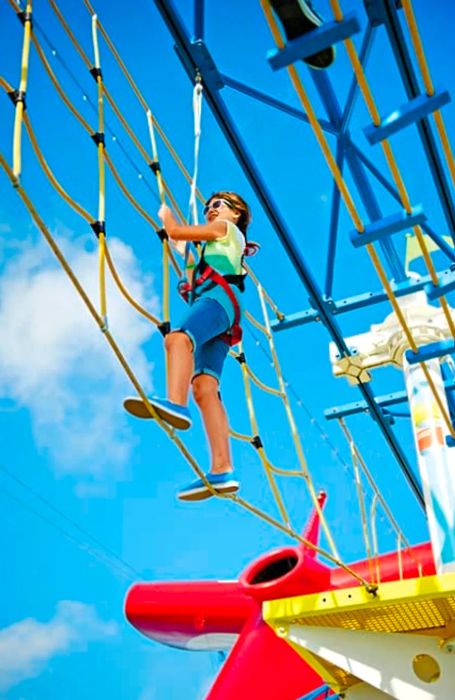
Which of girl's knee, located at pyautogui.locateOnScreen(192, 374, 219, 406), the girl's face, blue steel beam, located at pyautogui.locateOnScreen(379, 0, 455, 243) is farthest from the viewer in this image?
the girl's face

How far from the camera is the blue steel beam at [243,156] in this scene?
484 centimetres

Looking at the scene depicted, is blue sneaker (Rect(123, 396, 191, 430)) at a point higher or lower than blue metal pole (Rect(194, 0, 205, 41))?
lower

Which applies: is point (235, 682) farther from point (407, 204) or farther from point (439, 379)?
point (407, 204)

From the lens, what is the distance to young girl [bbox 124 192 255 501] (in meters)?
3.40

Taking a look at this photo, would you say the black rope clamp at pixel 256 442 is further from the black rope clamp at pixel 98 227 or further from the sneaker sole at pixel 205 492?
the black rope clamp at pixel 98 227

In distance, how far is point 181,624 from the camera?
6500 mm

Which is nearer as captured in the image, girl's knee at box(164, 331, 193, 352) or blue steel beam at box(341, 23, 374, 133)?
girl's knee at box(164, 331, 193, 352)

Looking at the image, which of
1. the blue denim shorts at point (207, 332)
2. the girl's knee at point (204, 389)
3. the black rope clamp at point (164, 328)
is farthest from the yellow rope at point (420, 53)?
the girl's knee at point (204, 389)

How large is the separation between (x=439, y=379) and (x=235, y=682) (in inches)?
124

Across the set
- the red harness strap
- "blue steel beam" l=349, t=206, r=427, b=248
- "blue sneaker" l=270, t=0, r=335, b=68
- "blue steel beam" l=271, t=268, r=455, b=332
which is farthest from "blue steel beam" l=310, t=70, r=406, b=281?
"blue sneaker" l=270, t=0, r=335, b=68

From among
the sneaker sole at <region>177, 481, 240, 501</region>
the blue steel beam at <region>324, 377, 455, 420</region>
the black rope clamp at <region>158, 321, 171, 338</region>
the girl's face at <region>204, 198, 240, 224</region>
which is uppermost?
the blue steel beam at <region>324, 377, 455, 420</region>

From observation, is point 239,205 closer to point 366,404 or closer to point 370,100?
point 370,100

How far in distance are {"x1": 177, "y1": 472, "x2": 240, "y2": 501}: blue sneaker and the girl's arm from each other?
1.09 metres

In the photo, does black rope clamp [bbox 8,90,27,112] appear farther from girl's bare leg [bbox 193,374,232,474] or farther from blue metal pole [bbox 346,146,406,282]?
blue metal pole [bbox 346,146,406,282]
